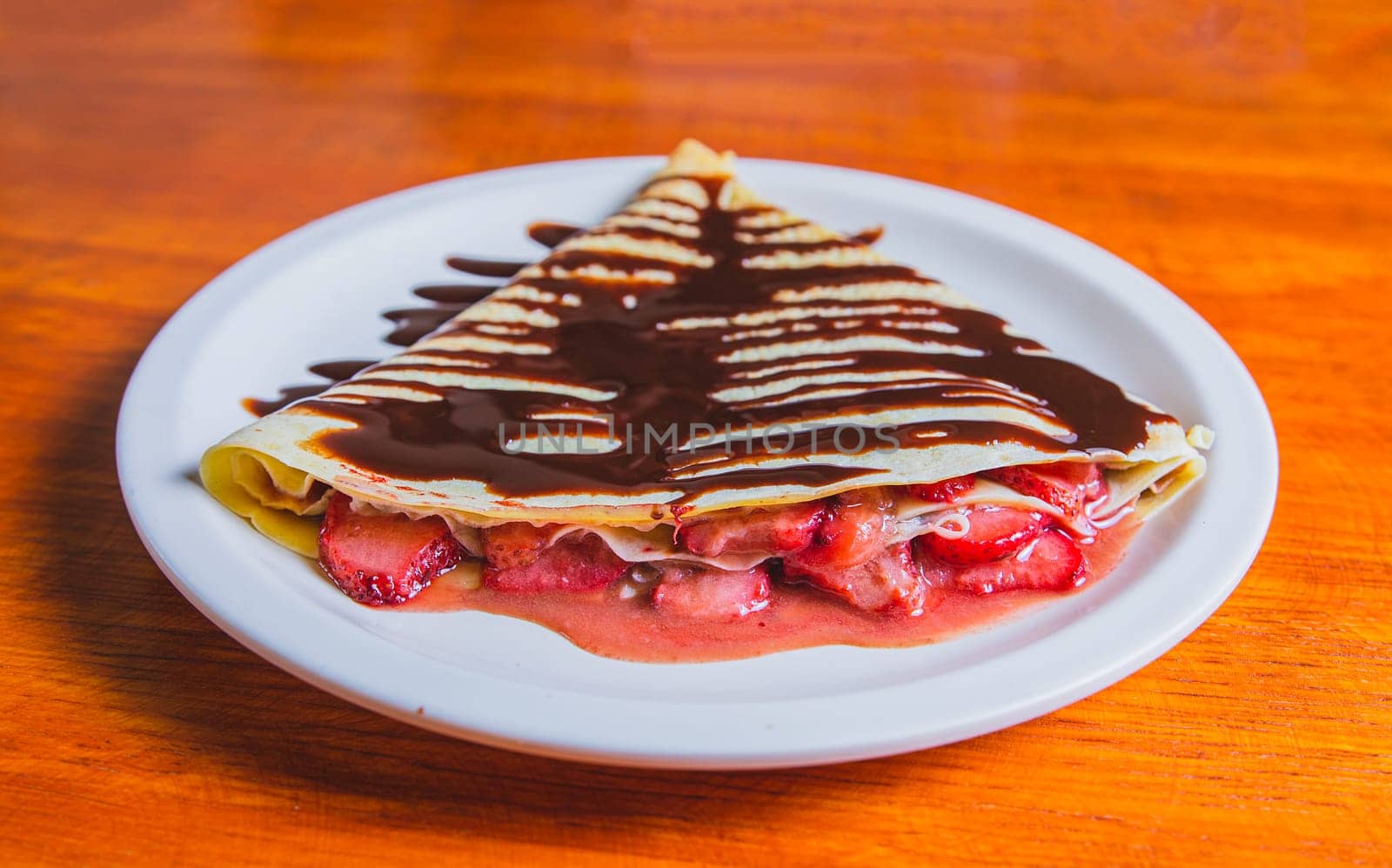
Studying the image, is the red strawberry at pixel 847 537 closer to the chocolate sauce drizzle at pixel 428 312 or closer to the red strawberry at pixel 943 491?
the red strawberry at pixel 943 491

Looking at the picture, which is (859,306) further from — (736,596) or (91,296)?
(91,296)

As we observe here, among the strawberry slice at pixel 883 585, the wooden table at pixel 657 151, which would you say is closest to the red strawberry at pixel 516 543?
the wooden table at pixel 657 151

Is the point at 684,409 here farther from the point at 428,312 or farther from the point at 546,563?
the point at 428,312

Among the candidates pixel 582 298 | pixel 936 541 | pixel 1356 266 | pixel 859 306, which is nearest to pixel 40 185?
pixel 582 298

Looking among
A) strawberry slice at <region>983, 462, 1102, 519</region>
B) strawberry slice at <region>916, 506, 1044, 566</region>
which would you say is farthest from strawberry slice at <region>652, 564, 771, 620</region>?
strawberry slice at <region>983, 462, 1102, 519</region>

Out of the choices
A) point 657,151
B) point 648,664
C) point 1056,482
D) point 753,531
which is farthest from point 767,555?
point 657,151

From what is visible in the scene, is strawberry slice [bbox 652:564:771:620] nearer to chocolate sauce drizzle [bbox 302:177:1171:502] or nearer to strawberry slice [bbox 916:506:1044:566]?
chocolate sauce drizzle [bbox 302:177:1171:502]
